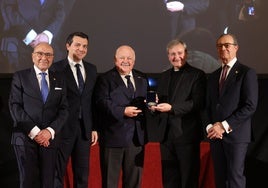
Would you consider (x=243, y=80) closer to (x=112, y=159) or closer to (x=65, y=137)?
(x=112, y=159)

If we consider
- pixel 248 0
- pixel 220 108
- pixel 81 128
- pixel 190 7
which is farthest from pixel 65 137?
pixel 248 0

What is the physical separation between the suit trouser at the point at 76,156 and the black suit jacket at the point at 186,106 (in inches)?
25.9

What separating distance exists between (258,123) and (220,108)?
1354 millimetres

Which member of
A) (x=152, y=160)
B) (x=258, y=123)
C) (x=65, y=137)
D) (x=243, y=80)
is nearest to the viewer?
(x=243, y=80)

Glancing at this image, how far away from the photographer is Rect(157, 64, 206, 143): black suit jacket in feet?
12.0

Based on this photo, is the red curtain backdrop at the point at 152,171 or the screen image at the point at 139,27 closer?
the red curtain backdrop at the point at 152,171

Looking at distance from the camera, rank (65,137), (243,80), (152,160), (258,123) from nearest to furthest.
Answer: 1. (243,80)
2. (65,137)
3. (152,160)
4. (258,123)

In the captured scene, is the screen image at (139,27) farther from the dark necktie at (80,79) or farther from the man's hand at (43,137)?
the man's hand at (43,137)

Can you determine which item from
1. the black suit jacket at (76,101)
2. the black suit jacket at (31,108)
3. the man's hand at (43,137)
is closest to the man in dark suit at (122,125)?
the black suit jacket at (76,101)

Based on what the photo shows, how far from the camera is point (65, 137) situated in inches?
148

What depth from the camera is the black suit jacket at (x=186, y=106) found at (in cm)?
367

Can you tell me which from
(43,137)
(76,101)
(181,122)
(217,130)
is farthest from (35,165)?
(217,130)

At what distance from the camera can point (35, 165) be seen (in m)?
3.51

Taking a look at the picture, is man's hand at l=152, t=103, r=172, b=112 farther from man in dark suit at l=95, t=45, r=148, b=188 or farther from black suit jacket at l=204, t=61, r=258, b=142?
black suit jacket at l=204, t=61, r=258, b=142
